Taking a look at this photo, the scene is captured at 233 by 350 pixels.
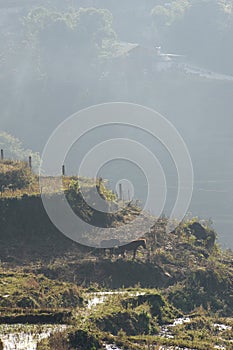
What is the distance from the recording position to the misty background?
336ft

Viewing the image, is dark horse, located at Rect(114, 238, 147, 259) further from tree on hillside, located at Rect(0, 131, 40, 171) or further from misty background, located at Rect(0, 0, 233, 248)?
misty background, located at Rect(0, 0, 233, 248)

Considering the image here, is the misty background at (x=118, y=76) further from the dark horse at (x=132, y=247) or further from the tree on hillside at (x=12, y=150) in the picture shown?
the dark horse at (x=132, y=247)

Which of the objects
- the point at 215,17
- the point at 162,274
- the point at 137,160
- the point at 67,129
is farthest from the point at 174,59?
the point at 162,274

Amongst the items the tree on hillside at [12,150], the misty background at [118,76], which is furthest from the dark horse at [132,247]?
the misty background at [118,76]

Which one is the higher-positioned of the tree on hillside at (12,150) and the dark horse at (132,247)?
the tree on hillside at (12,150)

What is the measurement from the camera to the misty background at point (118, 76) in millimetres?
102312

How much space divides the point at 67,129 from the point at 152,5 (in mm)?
78770

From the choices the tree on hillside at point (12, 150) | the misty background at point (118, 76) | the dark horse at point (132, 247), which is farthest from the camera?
the misty background at point (118, 76)

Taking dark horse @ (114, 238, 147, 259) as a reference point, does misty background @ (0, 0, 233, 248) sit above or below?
above

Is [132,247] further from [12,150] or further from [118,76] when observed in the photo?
[118,76]

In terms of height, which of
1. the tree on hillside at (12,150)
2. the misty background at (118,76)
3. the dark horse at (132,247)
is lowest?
the dark horse at (132,247)

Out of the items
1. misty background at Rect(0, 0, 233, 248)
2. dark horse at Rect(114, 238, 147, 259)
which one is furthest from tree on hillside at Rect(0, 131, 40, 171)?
dark horse at Rect(114, 238, 147, 259)

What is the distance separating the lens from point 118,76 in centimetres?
11306

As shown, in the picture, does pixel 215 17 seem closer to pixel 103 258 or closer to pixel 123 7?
pixel 123 7
